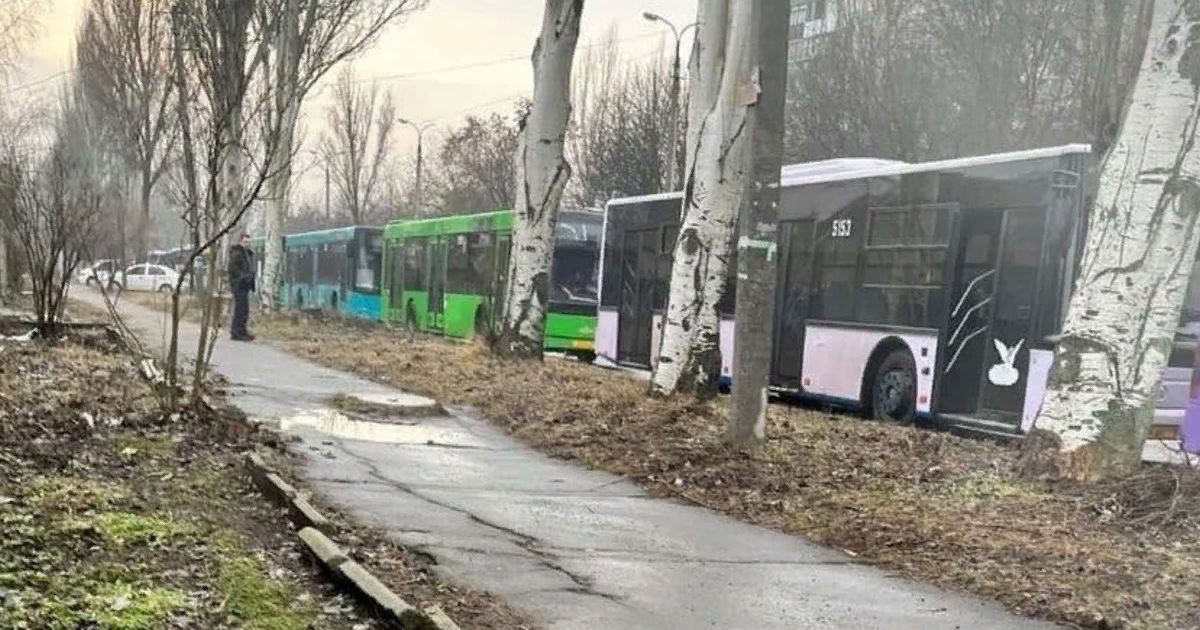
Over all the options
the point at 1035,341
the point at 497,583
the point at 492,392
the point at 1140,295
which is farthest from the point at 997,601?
the point at 492,392

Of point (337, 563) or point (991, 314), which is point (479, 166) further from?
point (337, 563)

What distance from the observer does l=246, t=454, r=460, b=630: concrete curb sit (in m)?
4.44

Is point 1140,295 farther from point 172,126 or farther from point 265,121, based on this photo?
point 265,121

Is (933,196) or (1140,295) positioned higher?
(933,196)

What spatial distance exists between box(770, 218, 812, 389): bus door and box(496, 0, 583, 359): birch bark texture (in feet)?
10.3

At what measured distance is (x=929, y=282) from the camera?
41.7 feet

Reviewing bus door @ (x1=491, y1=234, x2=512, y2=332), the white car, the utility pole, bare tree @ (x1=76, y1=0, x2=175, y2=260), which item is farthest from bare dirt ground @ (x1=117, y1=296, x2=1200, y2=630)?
the white car

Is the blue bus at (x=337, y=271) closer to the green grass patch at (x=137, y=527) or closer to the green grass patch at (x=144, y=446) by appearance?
the green grass patch at (x=144, y=446)

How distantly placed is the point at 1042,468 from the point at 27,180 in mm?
13376

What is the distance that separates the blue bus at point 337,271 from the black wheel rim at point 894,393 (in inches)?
817

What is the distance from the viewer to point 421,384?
1421 cm

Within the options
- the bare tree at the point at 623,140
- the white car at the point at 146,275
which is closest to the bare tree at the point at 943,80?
the bare tree at the point at 623,140

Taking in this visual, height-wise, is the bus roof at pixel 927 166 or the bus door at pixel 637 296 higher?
the bus roof at pixel 927 166

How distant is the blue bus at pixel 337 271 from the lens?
32938 millimetres
